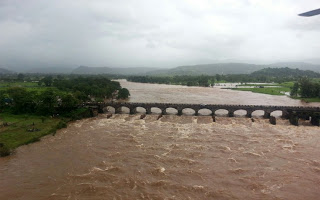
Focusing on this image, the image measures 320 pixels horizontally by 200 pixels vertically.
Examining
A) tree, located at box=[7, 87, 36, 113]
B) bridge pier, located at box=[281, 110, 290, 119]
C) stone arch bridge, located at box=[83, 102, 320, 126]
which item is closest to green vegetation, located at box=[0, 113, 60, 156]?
tree, located at box=[7, 87, 36, 113]

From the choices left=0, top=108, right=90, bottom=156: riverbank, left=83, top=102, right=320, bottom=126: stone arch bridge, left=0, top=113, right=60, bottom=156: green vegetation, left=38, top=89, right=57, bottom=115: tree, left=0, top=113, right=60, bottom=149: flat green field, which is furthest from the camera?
left=38, top=89, right=57, bottom=115: tree

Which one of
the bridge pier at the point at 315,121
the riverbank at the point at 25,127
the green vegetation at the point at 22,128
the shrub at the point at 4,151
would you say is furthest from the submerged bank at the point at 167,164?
the bridge pier at the point at 315,121

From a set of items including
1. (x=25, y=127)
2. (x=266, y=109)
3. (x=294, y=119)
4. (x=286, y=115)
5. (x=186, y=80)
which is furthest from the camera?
(x=186, y=80)

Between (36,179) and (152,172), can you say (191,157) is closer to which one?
(152,172)

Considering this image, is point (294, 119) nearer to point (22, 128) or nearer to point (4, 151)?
point (4, 151)

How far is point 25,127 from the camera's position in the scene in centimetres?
4112

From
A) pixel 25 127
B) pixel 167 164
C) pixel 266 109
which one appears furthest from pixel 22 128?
pixel 266 109

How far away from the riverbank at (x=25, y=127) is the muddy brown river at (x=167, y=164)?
4.56ft

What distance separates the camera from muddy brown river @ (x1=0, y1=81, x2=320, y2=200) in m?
22.5

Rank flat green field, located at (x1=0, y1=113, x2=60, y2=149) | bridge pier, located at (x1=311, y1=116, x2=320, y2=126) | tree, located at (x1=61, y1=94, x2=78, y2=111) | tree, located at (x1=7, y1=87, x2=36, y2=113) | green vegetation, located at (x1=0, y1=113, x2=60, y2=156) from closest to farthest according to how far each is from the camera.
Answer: green vegetation, located at (x1=0, y1=113, x2=60, y2=156)
flat green field, located at (x1=0, y1=113, x2=60, y2=149)
bridge pier, located at (x1=311, y1=116, x2=320, y2=126)
tree, located at (x1=7, y1=87, x2=36, y2=113)
tree, located at (x1=61, y1=94, x2=78, y2=111)

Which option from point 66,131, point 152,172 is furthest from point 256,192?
point 66,131

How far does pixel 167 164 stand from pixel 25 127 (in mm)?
27969

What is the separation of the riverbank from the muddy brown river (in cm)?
139

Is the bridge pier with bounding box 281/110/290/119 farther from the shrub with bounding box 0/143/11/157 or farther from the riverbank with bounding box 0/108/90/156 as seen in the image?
the shrub with bounding box 0/143/11/157
